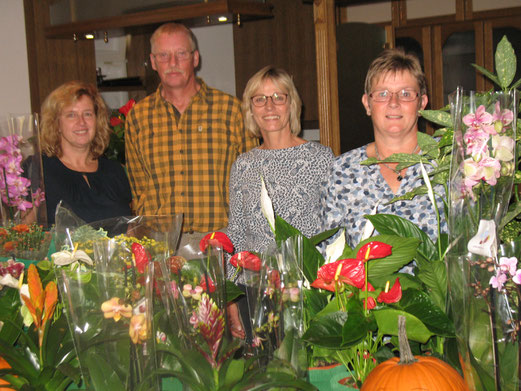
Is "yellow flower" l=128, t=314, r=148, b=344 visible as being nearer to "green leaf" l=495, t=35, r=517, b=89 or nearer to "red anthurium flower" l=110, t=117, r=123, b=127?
"green leaf" l=495, t=35, r=517, b=89

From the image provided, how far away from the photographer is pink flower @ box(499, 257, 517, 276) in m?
0.84

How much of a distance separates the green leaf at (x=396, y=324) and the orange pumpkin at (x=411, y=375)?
0.04m

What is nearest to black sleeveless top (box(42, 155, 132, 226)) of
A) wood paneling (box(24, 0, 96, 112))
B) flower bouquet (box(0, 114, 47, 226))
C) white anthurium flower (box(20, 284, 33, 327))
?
flower bouquet (box(0, 114, 47, 226))

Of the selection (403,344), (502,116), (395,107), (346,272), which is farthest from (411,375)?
(395,107)

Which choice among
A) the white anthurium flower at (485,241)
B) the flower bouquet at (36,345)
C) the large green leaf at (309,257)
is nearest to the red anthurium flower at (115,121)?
the flower bouquet at (36,345)

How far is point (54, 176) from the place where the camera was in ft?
7.95

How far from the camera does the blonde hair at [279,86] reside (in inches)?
90.7

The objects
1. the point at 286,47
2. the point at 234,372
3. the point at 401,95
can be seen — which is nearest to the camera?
the point at 234,372

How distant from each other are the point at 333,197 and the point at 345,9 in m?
3.93

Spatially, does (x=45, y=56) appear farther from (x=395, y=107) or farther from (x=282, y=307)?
(x=282, y=307)

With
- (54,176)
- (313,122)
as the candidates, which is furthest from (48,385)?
(313,122)

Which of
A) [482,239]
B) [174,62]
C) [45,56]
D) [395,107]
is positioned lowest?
[482,239]

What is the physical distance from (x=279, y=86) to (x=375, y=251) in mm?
1414

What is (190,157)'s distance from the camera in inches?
106
